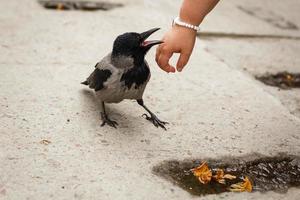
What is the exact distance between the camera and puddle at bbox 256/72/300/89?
174 inches

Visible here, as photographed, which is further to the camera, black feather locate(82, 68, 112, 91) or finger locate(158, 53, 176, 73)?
black feather locate(82, 68, 112, 91)

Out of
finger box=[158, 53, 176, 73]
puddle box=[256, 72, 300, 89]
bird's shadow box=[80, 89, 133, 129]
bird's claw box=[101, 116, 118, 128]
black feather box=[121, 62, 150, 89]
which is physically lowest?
bird's shadow box=[80, 89, 133, 129]

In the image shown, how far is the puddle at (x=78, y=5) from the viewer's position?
5.84m

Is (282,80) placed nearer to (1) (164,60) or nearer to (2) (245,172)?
(2) (245,172)

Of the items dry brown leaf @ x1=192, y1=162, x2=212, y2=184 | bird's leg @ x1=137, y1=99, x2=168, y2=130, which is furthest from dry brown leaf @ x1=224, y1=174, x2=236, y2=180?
bird's leg @ x1=137, y1=99, x2=168, y2=130

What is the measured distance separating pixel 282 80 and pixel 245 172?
187cm

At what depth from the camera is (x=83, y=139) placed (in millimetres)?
3059

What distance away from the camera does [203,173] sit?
282 cm

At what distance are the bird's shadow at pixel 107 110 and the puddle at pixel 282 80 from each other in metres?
1.67

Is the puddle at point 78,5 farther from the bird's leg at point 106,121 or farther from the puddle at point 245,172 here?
the puddle at point 245,172

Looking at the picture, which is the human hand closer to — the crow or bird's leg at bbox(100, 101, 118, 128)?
the crow

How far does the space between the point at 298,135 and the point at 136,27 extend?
2.70 metres

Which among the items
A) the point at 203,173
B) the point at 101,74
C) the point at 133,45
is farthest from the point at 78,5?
the point at 203,173

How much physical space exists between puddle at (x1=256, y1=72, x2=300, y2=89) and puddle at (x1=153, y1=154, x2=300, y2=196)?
4.69ft
